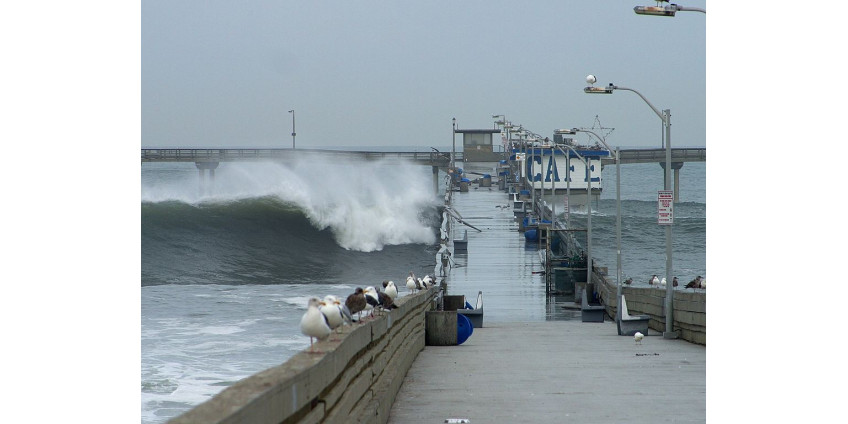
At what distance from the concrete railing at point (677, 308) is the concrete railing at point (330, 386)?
374 inches

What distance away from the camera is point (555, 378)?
1484cm

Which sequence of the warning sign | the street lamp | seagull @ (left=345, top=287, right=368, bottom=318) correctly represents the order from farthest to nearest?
the warning sign, the street lamp, seagull @ (left=345, top=287, right=368, bottom=318)

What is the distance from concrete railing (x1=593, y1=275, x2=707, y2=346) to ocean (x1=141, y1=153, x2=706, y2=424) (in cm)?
939

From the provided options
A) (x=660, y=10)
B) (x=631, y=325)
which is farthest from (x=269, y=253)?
(x=660, y=10)

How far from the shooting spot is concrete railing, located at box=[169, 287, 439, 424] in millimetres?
5340

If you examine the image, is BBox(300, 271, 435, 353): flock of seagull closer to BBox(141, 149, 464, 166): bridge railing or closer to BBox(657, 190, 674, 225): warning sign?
BBox(657, 190, 674, 225): warning sign

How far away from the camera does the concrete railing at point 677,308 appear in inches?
854

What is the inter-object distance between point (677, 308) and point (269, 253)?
53919mm

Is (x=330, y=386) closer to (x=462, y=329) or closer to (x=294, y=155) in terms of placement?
(x=462, y=329)

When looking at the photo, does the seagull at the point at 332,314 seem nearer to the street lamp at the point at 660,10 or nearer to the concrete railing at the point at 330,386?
the concrete railing at the point at 330,386

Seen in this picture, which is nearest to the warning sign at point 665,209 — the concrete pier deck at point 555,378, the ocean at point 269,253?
the concrete pier deck at point 555,378

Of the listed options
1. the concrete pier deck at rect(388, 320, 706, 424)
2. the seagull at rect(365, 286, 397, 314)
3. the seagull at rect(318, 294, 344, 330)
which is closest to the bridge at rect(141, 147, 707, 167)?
the concrete pier deck at rect(388, 320, 706, 424)

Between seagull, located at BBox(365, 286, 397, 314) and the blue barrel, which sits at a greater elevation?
seagull, located at BBox(365, 286, 397, 314)
